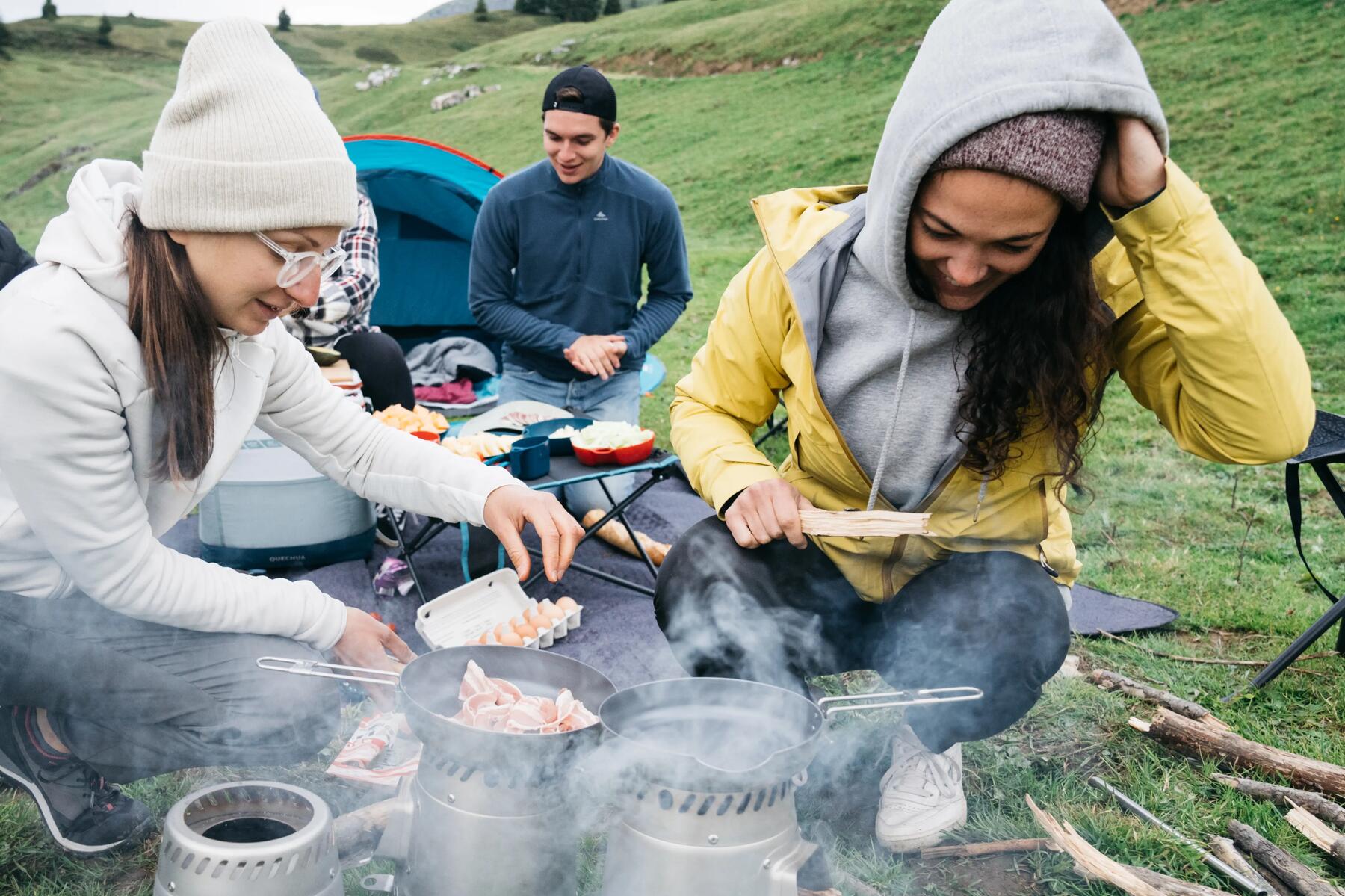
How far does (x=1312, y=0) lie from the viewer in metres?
16.2

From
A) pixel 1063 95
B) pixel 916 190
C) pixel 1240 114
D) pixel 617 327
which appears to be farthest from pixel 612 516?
pixel 1240 114

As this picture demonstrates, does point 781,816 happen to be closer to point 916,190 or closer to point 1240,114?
point 916,190

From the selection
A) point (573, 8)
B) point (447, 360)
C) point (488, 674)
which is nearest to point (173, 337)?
point (488, 674)

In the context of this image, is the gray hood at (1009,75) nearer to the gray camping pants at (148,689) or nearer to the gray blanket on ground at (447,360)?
the gray camping pants at (148,689)

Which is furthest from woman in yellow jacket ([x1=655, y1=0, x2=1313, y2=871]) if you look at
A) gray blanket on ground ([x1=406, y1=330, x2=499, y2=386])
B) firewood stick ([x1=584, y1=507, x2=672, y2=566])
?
gray blanket on ground ([x1=406, y1=330, x2=499, y2=386])

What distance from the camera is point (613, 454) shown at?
11.4 ft

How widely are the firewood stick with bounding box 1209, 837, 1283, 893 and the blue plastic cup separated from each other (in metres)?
2.34

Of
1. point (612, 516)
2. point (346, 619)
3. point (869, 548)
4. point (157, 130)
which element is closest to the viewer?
point (157, 130)

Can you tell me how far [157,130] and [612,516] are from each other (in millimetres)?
2178

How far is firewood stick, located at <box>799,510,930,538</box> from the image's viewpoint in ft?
6.18

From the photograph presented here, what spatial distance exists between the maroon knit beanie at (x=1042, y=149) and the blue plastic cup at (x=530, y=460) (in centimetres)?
213

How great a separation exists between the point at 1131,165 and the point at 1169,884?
1.44m

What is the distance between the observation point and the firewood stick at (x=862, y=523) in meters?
1.88

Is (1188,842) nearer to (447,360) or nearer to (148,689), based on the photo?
(148,689)
